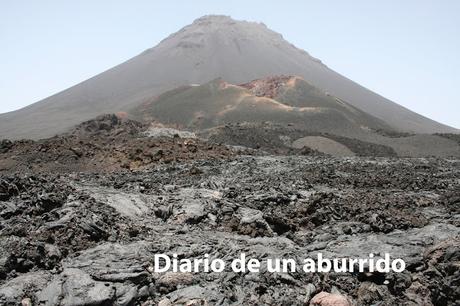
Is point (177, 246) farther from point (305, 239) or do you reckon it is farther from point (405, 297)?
point (405, 297)

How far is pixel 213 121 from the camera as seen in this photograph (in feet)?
138

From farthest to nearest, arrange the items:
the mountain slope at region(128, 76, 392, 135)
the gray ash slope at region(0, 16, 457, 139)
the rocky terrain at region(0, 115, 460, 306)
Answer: the gray ash slope at region(0, 16, 457, 139), the mountain slope at region(128, 76, 392, 135), the rocky terrain at region(0, 115, 460, 306)

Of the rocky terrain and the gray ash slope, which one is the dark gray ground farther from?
the gray ash slope

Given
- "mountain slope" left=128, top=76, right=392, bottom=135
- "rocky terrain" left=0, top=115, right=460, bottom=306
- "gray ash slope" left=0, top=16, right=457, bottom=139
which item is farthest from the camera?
"gray ash slope" left=0, top=16, right=457, bottom=139

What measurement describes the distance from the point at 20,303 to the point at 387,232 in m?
5.49

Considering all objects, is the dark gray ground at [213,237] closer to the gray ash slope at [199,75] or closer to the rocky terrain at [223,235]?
the rocky terrain at [223,235]

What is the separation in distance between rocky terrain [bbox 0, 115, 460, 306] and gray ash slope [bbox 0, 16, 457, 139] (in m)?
37.6

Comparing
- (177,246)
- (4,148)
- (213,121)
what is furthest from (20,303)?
(213,121)

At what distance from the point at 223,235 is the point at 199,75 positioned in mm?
76817

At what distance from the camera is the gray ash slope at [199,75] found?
64.4 meters

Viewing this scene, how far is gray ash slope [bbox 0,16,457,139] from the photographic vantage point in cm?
6438

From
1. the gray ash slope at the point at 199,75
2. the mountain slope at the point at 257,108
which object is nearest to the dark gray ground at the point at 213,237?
the mountain slope at the point at 257,108

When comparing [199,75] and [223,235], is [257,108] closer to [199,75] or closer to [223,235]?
[223,235]

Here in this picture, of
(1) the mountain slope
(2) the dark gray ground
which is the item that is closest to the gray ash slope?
(1) the mountain slope
